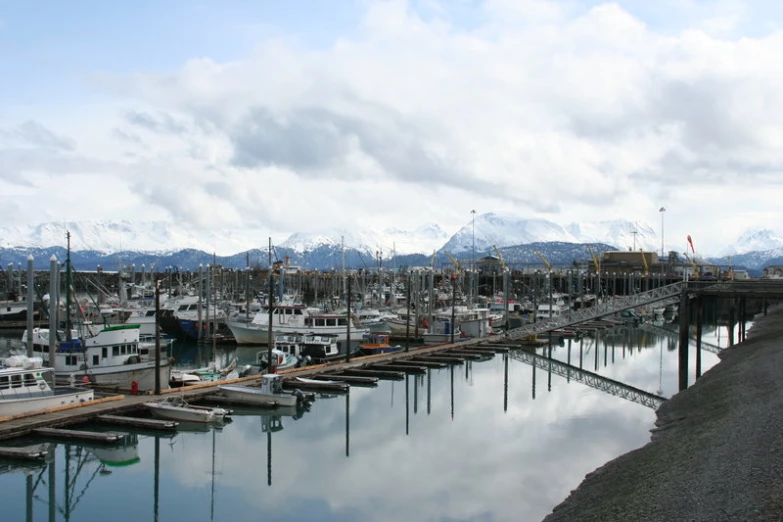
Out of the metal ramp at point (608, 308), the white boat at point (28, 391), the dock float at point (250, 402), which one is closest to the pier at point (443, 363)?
the metal ramp at point (608, 308)

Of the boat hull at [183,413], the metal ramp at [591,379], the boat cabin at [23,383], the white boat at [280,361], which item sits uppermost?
the boat cabin at [23,383]

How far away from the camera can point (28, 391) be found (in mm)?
31359

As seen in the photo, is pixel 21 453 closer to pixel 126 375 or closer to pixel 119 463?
pixel 119 463

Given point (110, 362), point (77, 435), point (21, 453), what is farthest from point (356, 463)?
point (110, 362)

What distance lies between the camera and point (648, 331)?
93.7 meters

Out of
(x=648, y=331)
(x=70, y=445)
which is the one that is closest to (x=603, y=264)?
(x=648, y=331)

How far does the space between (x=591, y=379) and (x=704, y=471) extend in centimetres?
3374

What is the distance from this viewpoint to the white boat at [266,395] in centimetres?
3818

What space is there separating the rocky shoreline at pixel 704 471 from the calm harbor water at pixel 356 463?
220cm

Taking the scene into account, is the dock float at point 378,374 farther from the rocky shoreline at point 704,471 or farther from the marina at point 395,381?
the rocky shoreline at point 704,471

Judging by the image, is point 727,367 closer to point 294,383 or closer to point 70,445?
point 294,383

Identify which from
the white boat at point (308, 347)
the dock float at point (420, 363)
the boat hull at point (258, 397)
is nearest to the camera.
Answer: the boat hull at point (258, 397)

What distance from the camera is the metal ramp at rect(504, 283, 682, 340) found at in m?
50.0

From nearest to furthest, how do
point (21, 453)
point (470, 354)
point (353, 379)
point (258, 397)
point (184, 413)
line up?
point (21, 453) → point (184, 413) → point (258, 397) → point (353, 379) → point (470, 354)
